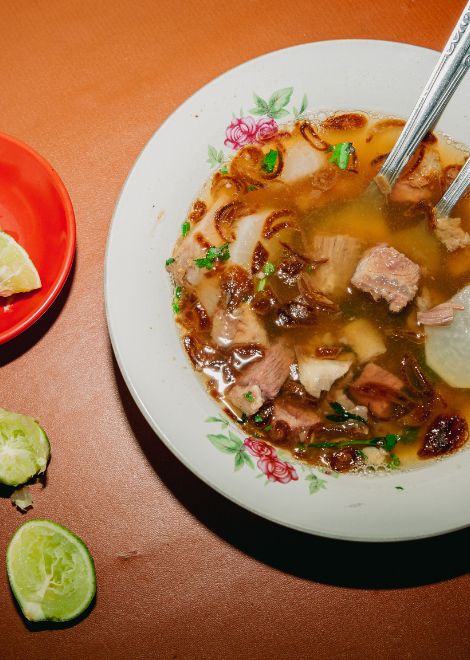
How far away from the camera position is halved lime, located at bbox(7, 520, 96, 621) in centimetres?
195

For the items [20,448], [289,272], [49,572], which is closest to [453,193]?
[289,272]

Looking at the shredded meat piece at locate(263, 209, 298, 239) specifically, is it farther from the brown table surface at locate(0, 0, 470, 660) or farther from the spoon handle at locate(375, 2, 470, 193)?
the brown table surface at locate(0, 0, 470, 660)

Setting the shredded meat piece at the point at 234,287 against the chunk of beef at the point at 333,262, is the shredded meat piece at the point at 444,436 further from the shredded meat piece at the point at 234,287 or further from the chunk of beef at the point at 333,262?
the shredded meat piece at the point at 234,287

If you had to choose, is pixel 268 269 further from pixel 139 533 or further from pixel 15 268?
pixel 139 533

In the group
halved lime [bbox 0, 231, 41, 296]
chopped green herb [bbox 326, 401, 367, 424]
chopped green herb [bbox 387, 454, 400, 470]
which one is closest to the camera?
chopped green herb [bbox 387, 454, 400, 470]

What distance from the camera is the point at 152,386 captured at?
1.69 meters

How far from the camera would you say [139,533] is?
81.7 inches

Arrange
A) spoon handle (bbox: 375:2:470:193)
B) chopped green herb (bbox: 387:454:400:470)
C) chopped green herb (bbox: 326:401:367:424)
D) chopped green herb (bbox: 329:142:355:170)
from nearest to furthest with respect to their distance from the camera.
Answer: spoon handle (bbox: 375:2:470:193), chopped green herb (bbox: 387:454:400:470), chopped green herb (bbox: 326:401:367:424), chopped green herb (bbox: 329:142:355:170)

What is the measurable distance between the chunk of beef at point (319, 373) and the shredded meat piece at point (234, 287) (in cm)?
32

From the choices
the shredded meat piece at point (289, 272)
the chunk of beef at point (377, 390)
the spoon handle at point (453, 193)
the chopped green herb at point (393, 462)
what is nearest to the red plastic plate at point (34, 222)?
the shredded meat piece at point (289, 272)

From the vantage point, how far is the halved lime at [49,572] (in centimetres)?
195

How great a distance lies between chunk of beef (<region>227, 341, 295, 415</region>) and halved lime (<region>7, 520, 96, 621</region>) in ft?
2.63

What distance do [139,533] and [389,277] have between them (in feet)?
4.40

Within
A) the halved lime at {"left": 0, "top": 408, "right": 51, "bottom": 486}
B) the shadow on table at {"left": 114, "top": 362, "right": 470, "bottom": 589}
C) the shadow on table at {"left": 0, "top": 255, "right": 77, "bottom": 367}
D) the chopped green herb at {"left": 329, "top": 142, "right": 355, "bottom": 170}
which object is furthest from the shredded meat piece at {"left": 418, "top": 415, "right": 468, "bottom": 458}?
the shadow on table at {"left": 0, "top": 255, "right": 77, "bottom": 367}
